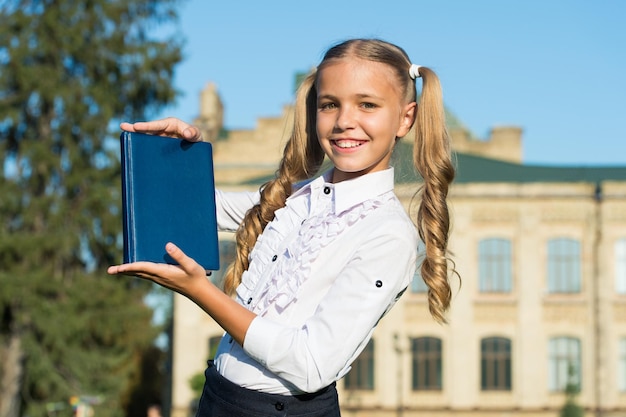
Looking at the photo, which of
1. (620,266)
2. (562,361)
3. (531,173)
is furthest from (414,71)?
(531,173)

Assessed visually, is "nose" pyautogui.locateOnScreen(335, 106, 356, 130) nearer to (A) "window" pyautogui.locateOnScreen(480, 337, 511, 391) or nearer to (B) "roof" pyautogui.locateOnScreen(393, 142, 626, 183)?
(A) "window" pyautogui.locateOnScreen(480, 337, 511, 391)

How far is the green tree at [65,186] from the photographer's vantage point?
86.2ft

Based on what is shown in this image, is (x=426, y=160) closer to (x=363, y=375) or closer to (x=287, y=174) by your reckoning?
(x=287, y=174)

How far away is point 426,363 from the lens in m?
35.7

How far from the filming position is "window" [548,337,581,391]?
3534 centimetres

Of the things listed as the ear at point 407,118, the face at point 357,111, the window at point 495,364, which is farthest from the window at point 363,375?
the face at point 357,111

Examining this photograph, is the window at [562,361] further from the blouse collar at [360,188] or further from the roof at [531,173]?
the blouse collar at [360,188]

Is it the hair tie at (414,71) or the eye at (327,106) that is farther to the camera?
the hair tie at (414,71)

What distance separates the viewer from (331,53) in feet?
9.57

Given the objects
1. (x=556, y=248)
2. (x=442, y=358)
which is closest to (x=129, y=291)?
(x=442, y=358)

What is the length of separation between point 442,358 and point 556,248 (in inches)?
197

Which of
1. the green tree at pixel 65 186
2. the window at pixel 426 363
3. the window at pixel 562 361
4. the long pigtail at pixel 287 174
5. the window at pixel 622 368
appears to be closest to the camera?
the long pigtail at pixel 287 174

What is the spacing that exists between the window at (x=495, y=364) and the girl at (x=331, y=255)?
33182mm

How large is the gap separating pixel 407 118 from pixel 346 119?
0.84ft
